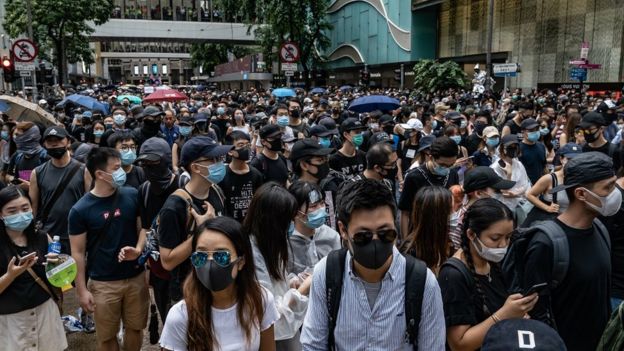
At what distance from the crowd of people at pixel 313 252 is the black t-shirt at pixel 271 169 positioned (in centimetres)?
1

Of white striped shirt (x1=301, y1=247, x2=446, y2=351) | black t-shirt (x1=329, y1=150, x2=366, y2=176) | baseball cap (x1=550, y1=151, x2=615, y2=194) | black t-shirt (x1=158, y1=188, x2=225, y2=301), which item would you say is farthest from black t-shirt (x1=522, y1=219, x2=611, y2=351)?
black t-shirt (x1=329, y1=150, x2=366, y2=176)

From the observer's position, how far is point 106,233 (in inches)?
163

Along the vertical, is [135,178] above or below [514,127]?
below

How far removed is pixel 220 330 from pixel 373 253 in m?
0.88

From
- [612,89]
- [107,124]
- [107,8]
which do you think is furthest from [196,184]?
[107,8]

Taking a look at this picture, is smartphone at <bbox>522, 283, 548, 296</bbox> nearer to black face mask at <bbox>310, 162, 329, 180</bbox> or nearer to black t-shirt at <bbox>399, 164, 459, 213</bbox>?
black t-shirt at <bbox>399, 164, 459, 213</bbox>

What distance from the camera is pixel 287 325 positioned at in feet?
10.1

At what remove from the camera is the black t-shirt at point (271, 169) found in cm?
623

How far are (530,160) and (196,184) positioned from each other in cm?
519

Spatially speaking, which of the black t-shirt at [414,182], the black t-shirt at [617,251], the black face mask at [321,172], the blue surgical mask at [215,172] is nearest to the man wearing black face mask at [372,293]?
the blue surgical mask at [215,172]

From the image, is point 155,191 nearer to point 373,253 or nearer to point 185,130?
point 373,253

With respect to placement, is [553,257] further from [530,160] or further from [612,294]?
[530,160]

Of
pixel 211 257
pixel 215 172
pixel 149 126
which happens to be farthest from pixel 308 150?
pixel 149 126

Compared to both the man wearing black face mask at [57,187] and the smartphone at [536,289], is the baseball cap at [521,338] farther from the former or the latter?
the man wearing black face mask at [57,187]
